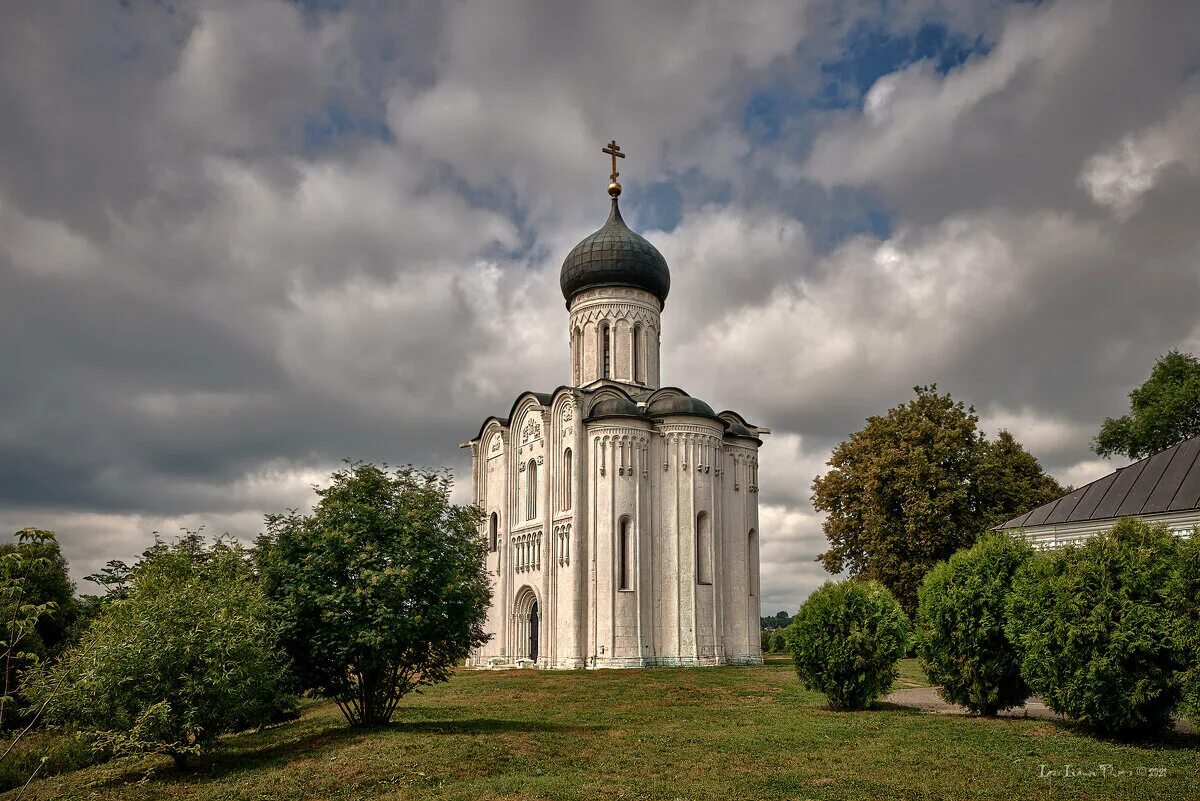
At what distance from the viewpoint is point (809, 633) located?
17719 mm

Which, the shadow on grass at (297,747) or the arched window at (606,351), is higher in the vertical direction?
the arched window at (606,351)

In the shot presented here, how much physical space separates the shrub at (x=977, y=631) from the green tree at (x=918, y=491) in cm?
1414

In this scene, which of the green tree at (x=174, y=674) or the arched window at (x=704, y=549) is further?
the arched window at (x=704, y=549)

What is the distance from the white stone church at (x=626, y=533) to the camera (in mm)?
30234

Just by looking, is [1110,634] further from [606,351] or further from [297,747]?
[606,351]

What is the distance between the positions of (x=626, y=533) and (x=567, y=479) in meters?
2.89

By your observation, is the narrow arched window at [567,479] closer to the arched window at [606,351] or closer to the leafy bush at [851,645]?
the arched window at [606,351]

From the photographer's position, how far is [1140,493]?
1848cm

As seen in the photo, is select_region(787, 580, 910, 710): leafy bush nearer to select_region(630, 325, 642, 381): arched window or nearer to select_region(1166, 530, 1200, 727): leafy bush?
select_region(1166, 530, 1200, 727): leafy bush

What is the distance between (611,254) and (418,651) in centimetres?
2362

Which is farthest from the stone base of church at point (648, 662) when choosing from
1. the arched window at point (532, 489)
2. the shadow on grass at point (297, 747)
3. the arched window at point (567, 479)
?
the shadow on grass at point (297, 747)

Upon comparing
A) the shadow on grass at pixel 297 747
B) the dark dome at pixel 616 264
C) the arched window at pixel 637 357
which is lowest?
the shadow on grass at pixel 297 747

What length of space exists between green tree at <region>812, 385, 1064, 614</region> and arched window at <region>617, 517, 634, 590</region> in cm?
807

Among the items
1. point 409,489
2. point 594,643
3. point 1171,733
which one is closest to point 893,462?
point 594,643
